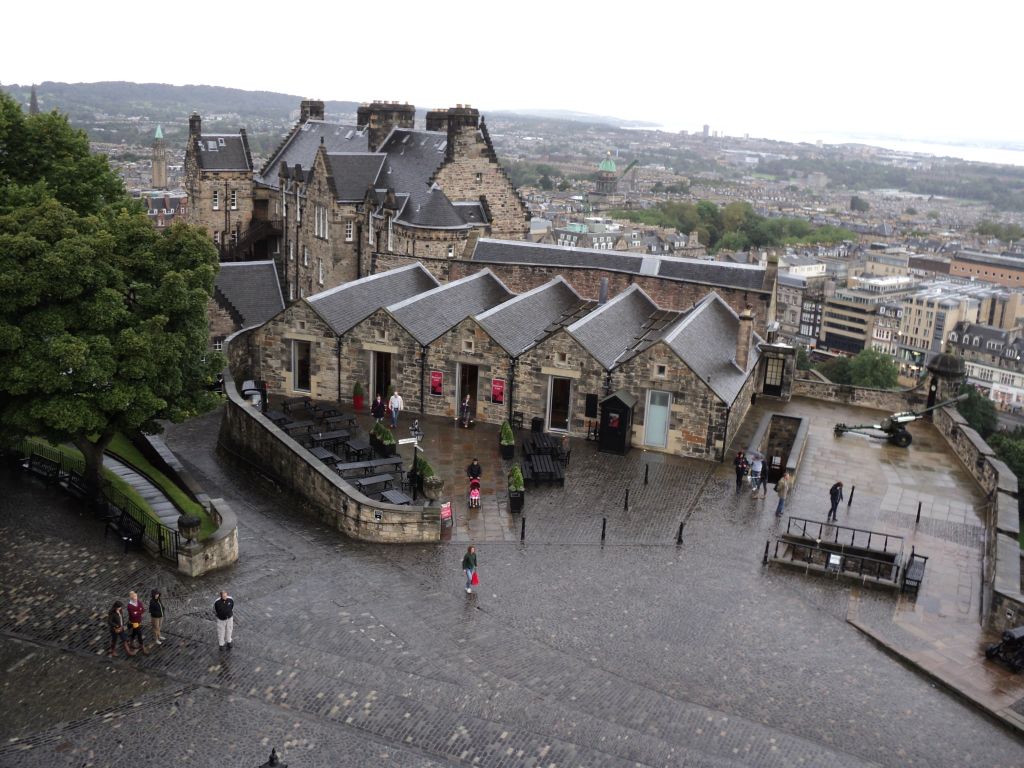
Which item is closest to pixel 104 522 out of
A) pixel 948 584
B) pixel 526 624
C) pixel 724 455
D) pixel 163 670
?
pixel 163 670

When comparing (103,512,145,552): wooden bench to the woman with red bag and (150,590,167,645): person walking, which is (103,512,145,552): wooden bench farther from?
the woman with red bag

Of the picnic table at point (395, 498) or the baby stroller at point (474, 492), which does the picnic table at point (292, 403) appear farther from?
the baby stroller at point (474, 492)

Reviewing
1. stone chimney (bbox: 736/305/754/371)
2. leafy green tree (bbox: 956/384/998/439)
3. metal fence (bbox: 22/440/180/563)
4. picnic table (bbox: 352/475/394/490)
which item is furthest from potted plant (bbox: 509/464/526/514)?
leafy green tree (bbox: 956/384/998/439)

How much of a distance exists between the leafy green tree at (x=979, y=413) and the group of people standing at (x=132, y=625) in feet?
449

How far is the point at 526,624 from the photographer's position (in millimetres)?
23391

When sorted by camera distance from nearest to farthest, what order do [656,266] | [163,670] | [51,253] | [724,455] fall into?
[163,670] < [51,253] < [724,455] < [656,266]

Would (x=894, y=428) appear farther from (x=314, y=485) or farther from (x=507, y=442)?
(x=314, y=485)

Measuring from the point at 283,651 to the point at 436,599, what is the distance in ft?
13.7

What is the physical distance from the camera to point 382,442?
33.3 metres

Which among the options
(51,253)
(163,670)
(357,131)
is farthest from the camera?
(357,131)

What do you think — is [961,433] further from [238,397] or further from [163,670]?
[163,670]

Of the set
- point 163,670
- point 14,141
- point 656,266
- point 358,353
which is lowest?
point 163,670

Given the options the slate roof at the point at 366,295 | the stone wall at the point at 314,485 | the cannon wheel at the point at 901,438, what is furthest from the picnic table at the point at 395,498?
the cannon wheel at the point at 901,438

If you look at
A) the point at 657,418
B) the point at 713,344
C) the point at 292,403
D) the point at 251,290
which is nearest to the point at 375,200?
the point at 251,290
